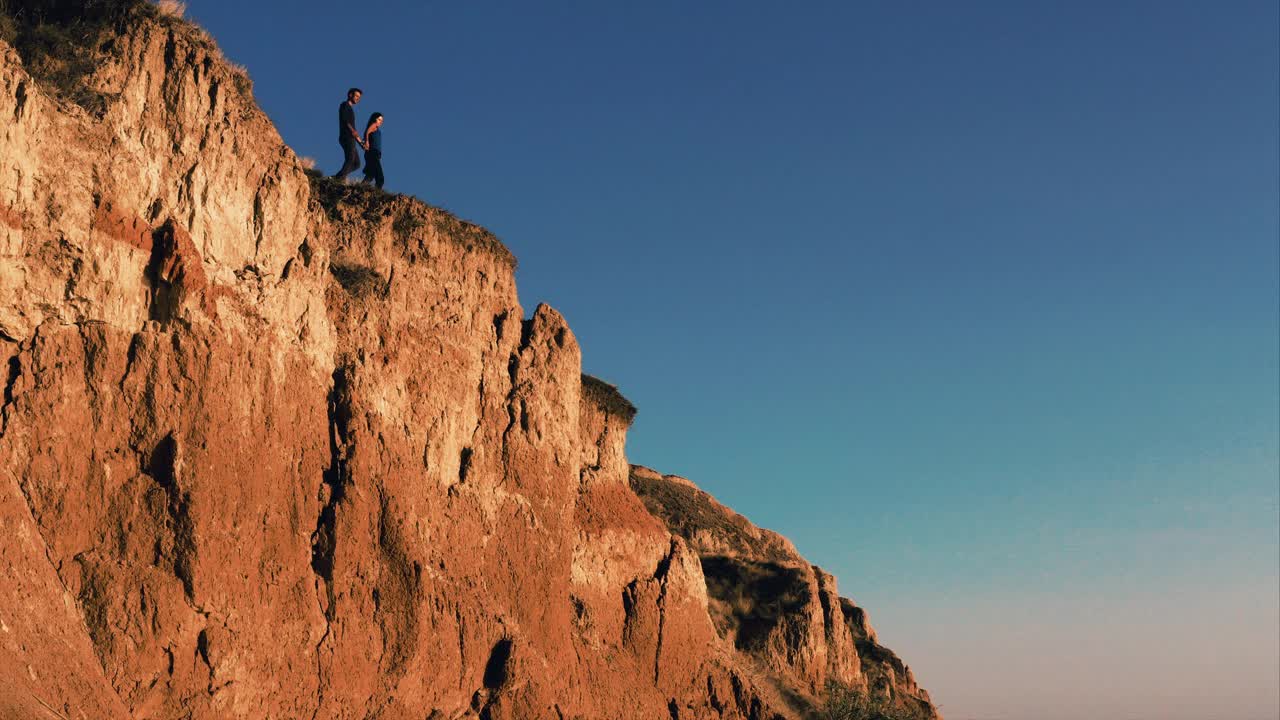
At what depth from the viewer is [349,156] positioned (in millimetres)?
29875

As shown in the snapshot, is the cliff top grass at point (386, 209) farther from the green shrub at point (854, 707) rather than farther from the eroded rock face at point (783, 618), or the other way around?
the green shrub at point (854, 707)

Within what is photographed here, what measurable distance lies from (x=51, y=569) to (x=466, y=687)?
398 inches

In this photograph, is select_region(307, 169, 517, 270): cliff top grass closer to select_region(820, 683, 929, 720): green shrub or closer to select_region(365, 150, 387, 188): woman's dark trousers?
select_region(365, 150, 387, 188): woman's dark trousers

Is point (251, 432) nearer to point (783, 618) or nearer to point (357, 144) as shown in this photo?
point (357, 144)

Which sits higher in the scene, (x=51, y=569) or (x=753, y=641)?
(x=753, y=641)

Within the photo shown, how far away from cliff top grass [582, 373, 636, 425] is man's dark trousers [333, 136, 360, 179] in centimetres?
1161

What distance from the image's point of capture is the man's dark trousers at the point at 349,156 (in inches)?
1172

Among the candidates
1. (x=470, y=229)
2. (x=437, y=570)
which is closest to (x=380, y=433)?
(x=437, y=570)

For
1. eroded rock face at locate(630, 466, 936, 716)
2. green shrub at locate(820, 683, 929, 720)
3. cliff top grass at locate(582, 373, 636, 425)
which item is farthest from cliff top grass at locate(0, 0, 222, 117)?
green shrub at locate(820, 683, 929, 720)

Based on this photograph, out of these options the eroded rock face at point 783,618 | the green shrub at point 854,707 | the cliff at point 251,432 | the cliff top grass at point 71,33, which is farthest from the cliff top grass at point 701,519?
the cliff top grass at point 71,33

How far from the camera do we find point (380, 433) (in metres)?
26.6

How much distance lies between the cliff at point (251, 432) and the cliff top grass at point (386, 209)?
72 millimetres

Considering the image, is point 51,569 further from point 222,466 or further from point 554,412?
point 554,412

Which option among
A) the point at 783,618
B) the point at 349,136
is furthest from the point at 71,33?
the point at 783,618
